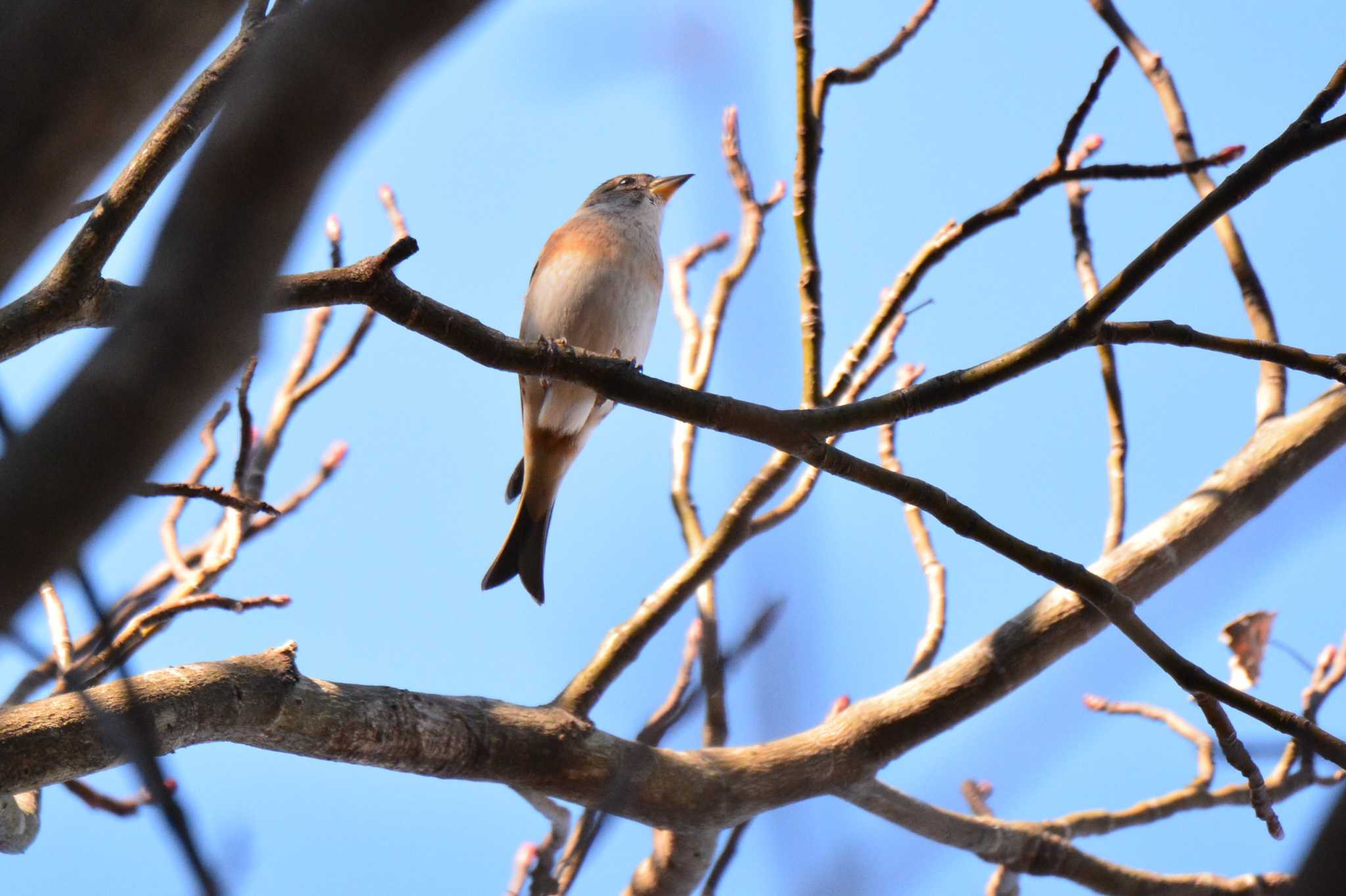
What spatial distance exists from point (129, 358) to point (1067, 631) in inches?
113

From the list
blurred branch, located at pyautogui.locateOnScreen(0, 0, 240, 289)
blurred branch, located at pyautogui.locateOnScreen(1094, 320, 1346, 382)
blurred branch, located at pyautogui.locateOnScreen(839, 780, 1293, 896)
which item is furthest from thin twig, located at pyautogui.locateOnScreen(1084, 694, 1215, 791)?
blurred branch, located at pyautogui.locateOnScreen(0, 0, 240, 289)

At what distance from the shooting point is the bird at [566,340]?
15.7ft

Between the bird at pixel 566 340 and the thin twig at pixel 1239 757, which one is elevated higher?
the bird at pixel 566 340

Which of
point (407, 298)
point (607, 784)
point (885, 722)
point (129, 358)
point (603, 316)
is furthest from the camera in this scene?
point (603, 316)

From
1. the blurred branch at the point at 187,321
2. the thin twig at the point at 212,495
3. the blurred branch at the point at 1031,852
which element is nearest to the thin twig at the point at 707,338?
the blurred branch at the point at 1031,852

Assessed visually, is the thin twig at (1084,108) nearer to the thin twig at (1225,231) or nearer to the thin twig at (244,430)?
the thin twig at (1225,231)

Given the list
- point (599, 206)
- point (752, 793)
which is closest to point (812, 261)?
point (752, 793)

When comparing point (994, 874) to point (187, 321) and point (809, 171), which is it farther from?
point (187, 321)

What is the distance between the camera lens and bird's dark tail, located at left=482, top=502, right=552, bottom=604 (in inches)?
187

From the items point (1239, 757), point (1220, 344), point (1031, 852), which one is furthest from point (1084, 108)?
point (1031, 852)

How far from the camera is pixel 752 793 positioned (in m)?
3.11

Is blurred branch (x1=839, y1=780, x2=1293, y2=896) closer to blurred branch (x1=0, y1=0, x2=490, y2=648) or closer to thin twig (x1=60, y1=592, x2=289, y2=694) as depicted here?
thin twig (x1=60, y1=592, x2=289, y2=694)

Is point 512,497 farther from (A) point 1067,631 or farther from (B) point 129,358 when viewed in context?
(B) point 129,358

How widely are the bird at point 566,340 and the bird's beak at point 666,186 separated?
0.90 m
